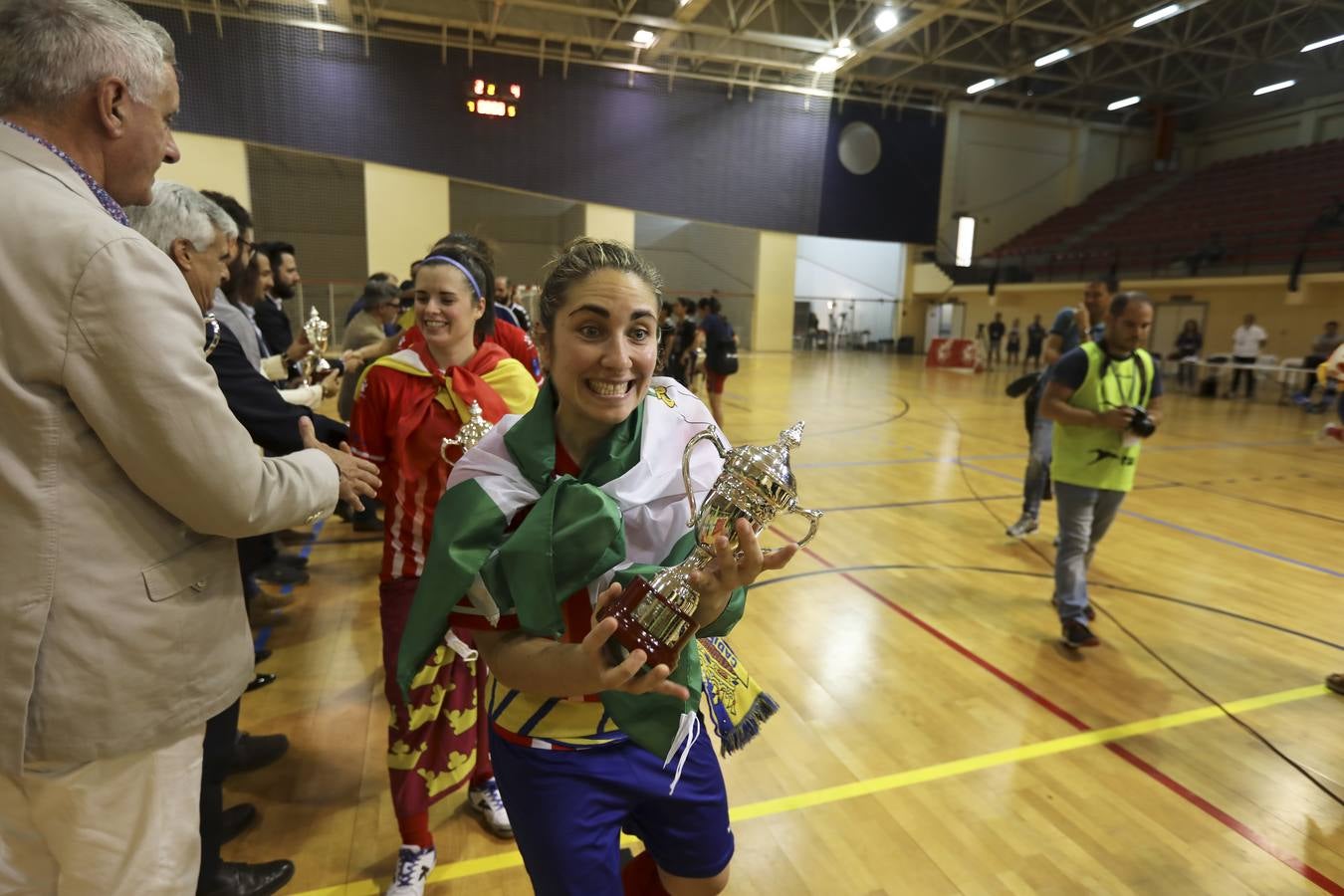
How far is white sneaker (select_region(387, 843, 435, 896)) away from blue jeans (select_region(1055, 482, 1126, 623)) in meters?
3.08

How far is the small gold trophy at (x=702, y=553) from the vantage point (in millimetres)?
1018

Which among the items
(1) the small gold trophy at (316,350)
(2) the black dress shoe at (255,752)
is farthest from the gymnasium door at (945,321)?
(2) the black dress shoe at (255,752)

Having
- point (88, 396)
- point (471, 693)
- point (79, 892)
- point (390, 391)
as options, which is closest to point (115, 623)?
point (88, 396)

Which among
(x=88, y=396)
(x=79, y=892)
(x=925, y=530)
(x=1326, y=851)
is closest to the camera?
(x=88, y=396)

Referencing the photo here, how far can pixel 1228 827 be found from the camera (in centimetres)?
242

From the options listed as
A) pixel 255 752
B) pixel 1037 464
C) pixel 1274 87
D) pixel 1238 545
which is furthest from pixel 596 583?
pixel 1274 87

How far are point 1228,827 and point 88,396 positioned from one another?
327 cm

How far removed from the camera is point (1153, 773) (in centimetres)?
270

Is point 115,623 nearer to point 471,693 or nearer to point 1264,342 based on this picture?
point 471,693

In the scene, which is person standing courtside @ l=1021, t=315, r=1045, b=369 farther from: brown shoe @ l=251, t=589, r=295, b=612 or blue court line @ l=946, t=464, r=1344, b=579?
brown shoe @ l=251, t=589, r=295, b=612

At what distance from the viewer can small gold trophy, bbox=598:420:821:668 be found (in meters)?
1.02

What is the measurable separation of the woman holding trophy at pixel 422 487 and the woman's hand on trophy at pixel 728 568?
4.18 feet

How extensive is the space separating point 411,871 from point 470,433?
1.25 metres

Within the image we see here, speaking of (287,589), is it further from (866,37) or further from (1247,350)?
(866,37)
